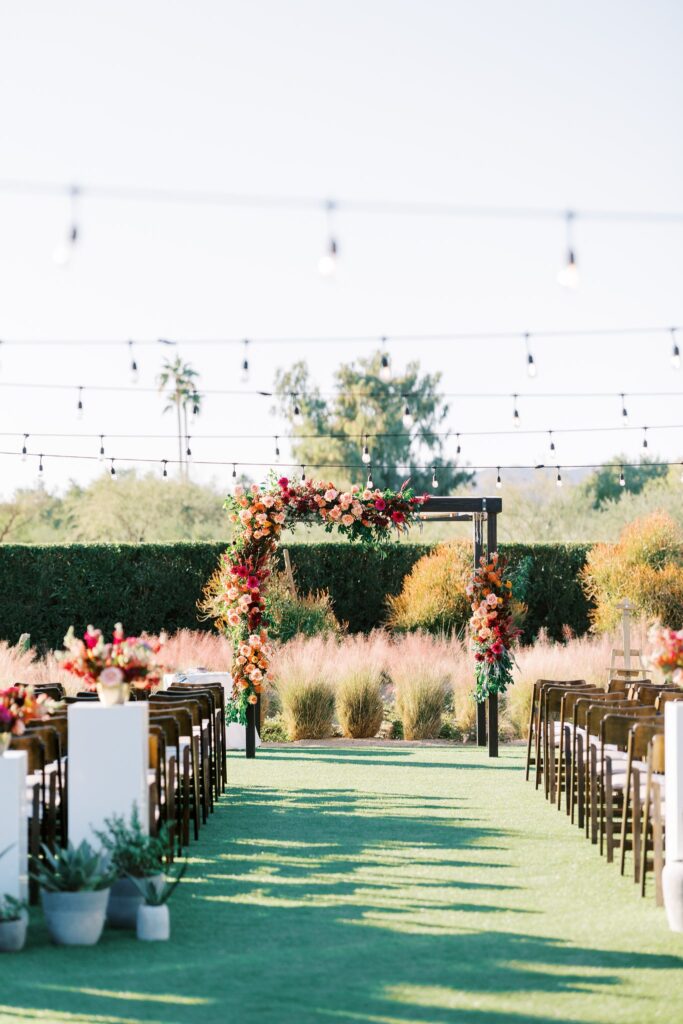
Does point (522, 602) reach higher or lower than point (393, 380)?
lower

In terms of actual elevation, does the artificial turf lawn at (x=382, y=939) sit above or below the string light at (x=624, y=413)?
below

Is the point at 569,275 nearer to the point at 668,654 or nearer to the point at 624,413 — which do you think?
the point at 668,654

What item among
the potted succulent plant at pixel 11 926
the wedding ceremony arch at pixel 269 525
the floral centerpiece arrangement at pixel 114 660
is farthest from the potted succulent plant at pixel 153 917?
the wedding ceremony arch at pixel 269 525

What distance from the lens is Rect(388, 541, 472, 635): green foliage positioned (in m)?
18.4

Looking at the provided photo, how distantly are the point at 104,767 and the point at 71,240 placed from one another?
293 cm

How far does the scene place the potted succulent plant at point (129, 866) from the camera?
574 centimetres

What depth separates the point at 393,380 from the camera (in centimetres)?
4247

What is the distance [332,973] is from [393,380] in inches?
1495

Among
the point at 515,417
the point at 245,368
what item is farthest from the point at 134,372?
the point at 515,417

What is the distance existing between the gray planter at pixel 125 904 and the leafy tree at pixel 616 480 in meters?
38.2

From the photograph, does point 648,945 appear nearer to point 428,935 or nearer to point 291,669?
point 428,935

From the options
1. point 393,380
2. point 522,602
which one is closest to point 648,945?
point 522,602

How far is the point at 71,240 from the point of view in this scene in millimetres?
7297

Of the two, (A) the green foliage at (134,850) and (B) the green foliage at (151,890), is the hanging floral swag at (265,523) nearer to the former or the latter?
(A) the green foliage at (134,850)
